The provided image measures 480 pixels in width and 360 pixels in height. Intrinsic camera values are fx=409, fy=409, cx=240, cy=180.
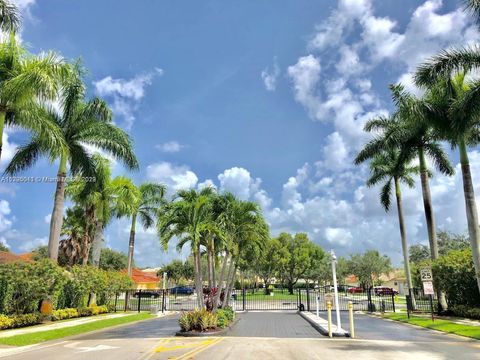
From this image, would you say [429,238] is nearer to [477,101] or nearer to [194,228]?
[477,101]

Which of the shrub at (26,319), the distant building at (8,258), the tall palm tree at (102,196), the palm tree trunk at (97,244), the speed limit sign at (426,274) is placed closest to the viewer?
the shrub at (26,319)

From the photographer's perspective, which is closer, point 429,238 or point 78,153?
point 78,153

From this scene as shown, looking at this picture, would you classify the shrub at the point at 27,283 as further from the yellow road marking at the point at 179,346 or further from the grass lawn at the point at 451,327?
the grass lawn at the point at 451,327

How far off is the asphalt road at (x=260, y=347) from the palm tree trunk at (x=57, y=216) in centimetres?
678

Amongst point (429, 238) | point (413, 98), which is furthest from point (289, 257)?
point (413, 98)

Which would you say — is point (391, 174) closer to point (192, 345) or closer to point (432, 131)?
point (432, 131)

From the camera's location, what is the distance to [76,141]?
2442 centimetres

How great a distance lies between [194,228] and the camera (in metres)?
17.7

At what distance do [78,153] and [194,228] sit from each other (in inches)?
434

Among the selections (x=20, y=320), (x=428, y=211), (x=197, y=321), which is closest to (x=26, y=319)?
(x=20, y=320)

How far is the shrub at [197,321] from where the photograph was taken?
54.2 feet

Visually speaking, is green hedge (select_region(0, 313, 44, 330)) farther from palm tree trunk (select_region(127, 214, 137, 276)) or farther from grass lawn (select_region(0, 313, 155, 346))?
palm tree trunk (select_region(127, 214, 137, 276))

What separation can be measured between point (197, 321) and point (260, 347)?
4.27 metres

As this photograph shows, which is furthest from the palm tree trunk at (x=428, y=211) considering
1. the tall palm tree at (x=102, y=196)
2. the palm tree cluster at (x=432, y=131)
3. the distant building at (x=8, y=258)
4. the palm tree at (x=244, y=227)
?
the distant building at (x=8, y=258)
